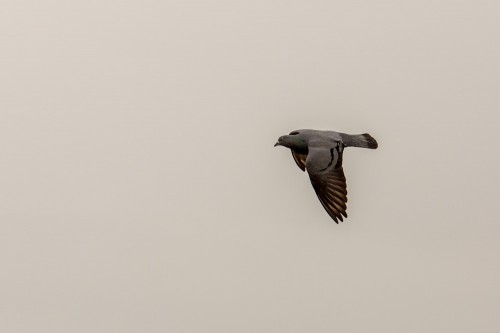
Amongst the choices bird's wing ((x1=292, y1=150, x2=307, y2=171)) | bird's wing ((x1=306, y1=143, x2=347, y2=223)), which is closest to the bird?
bird's wing ((x1=306, y1=143, x2=347, y2=223))

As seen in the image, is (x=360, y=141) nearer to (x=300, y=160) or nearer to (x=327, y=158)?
(x=327, y=158)

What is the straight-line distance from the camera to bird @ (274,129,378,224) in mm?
29422

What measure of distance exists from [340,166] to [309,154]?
694 millimetres

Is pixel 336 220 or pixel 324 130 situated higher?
pixel 324 130

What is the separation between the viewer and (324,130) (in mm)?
29641

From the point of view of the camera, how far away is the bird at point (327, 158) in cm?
2942

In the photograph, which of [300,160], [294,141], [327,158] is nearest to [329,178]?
[327,158]

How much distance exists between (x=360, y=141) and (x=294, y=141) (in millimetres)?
1342

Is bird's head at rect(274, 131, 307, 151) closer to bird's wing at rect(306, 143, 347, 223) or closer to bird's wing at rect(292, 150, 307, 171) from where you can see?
bird's wing at rect(306, 143, 347, 223)

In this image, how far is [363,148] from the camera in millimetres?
30562

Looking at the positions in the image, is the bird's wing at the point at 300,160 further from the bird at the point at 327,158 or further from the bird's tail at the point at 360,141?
the bird's tail at the point at 360,141

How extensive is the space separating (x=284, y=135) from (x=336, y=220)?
6.61 ft

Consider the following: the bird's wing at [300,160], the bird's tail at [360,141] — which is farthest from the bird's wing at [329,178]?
the bird's wing at [300,160]

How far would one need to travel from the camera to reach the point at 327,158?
29.5 metres
